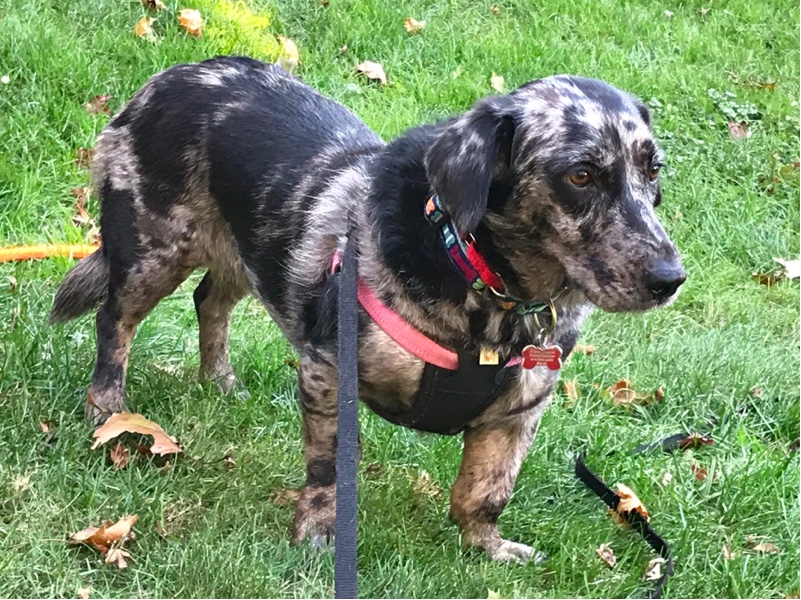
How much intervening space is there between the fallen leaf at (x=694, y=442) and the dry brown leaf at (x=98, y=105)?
4009 mm

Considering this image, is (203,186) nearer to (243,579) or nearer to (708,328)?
(243,579)

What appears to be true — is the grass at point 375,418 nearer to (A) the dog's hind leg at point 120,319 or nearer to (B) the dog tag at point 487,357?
(A) the dog's hind leg at point 120,319

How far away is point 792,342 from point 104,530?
3.93 m

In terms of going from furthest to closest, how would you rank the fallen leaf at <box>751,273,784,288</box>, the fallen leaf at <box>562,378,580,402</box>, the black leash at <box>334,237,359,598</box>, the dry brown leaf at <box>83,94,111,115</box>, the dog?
the fallen leaf at <box>751,273,784,288</box>, the dry brown leaf at <box>83,94,111,115</box>, the fallen leaf at <box>562,378,580,402</box>, the dog, the black leash at <box>334,237,359,598</box>

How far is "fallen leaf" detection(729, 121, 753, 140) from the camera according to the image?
301 inches

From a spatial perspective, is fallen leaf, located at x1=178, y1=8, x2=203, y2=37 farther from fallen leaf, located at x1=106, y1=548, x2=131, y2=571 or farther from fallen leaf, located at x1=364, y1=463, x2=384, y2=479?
fallen leaf, located at x1=106, y1=548, x2=131, y2=571

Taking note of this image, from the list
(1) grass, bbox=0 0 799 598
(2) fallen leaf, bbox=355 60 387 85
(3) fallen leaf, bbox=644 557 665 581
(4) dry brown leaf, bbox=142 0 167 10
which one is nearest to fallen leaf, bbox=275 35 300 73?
(1) grass, bbox=0 0 799 598

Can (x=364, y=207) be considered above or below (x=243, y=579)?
above

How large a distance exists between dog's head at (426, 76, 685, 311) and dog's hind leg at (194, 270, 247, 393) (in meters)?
1.77

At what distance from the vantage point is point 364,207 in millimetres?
3238

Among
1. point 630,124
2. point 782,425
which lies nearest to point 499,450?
point 630,124

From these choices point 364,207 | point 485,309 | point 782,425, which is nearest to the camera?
point 485,309

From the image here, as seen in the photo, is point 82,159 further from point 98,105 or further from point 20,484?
point 20,484

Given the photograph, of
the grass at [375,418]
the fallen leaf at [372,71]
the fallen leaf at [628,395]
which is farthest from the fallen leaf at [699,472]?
the fallen leaf at [372,71]
